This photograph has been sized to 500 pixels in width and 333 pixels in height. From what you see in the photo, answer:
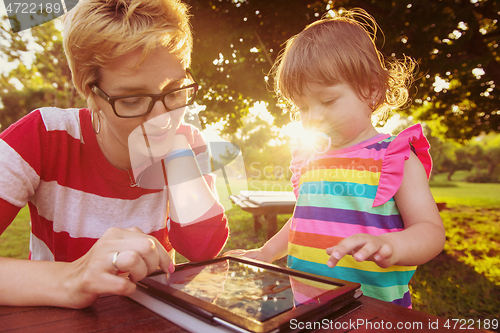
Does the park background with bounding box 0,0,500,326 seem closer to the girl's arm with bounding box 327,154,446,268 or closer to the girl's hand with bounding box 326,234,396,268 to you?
the girl's arm with bounding box 327,154,446,268

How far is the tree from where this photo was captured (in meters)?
2.70

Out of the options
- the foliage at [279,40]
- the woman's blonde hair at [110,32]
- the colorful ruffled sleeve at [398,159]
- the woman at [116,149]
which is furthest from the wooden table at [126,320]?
the foliage at [279,40]

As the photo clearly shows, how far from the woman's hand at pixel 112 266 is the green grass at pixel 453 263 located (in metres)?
0.92

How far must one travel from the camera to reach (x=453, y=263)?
156 inches

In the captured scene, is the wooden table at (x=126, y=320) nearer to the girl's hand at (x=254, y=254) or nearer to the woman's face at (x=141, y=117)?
the girl's hand at (x=254, y=254)

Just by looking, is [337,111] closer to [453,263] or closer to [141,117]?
[141,117]

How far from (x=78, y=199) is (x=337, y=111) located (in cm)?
122

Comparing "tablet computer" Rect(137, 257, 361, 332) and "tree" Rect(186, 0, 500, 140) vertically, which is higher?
"tree" Rect(186, 0, 500, 140)

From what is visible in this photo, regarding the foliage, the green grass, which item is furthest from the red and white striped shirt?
the foliage

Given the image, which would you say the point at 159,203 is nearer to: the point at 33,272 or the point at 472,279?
the point at 33,272


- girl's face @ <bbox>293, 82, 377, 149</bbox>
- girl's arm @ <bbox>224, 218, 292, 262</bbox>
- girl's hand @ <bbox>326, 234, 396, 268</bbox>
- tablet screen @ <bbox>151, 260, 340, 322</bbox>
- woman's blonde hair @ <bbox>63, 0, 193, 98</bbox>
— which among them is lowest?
girl's arm @ <bbox>224, 218, 292, 262</bbox>

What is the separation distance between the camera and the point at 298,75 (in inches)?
53.8

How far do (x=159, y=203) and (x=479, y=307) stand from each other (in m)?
3.06

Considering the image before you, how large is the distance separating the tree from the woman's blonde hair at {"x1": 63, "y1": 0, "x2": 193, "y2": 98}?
146 centimetres
